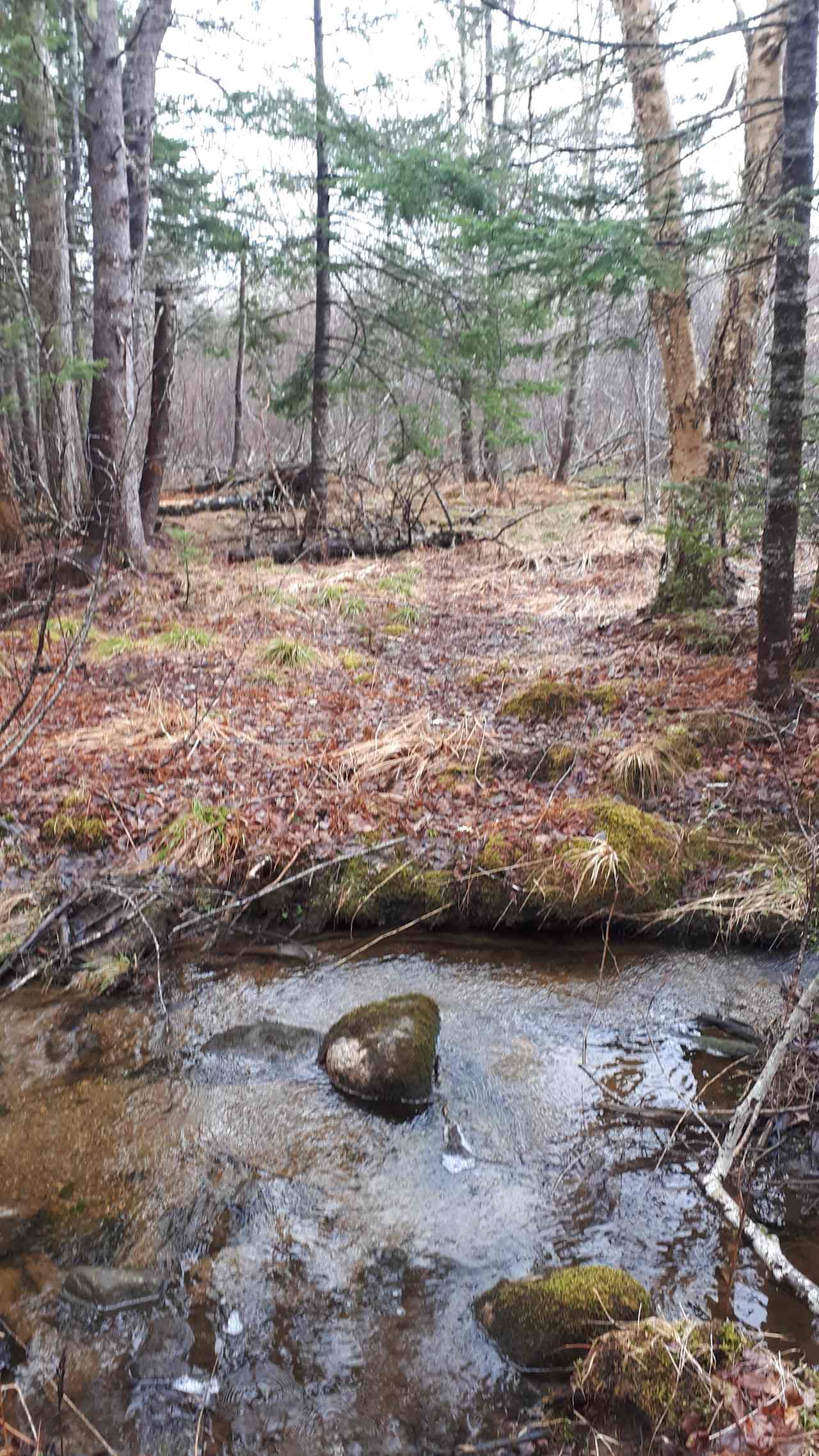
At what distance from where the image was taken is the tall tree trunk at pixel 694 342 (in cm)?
670

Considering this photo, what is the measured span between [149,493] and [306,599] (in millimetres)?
3416

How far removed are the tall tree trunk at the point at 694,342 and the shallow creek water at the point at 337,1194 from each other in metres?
3.90

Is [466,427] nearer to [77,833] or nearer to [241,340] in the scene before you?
[241,340]

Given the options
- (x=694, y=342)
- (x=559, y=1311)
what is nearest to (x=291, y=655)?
(x=694, y=342)

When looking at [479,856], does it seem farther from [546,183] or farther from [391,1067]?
[546,183]

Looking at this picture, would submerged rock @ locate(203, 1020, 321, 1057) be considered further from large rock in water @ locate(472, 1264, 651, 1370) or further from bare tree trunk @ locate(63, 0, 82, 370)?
bare tree trunk @ locate(63, 0, 82, 370)

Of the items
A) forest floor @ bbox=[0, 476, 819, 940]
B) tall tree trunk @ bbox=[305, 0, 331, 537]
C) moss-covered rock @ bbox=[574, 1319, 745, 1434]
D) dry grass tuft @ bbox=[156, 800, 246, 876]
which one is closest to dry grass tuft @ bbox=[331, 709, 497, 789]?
forest floor @ bbox=[0, 476, 819, 940]

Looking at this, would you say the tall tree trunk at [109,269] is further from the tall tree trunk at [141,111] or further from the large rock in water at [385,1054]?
the large rock in water at [385,1054]

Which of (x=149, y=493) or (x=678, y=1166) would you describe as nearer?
(x=678, y=1166)

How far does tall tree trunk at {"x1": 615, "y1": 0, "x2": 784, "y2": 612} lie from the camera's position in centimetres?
670

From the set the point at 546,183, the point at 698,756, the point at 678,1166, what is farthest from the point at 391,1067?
the point at 546,183

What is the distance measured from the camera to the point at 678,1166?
334 cm

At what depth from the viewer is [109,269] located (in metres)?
10.3

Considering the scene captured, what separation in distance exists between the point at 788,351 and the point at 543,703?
9.93ft
